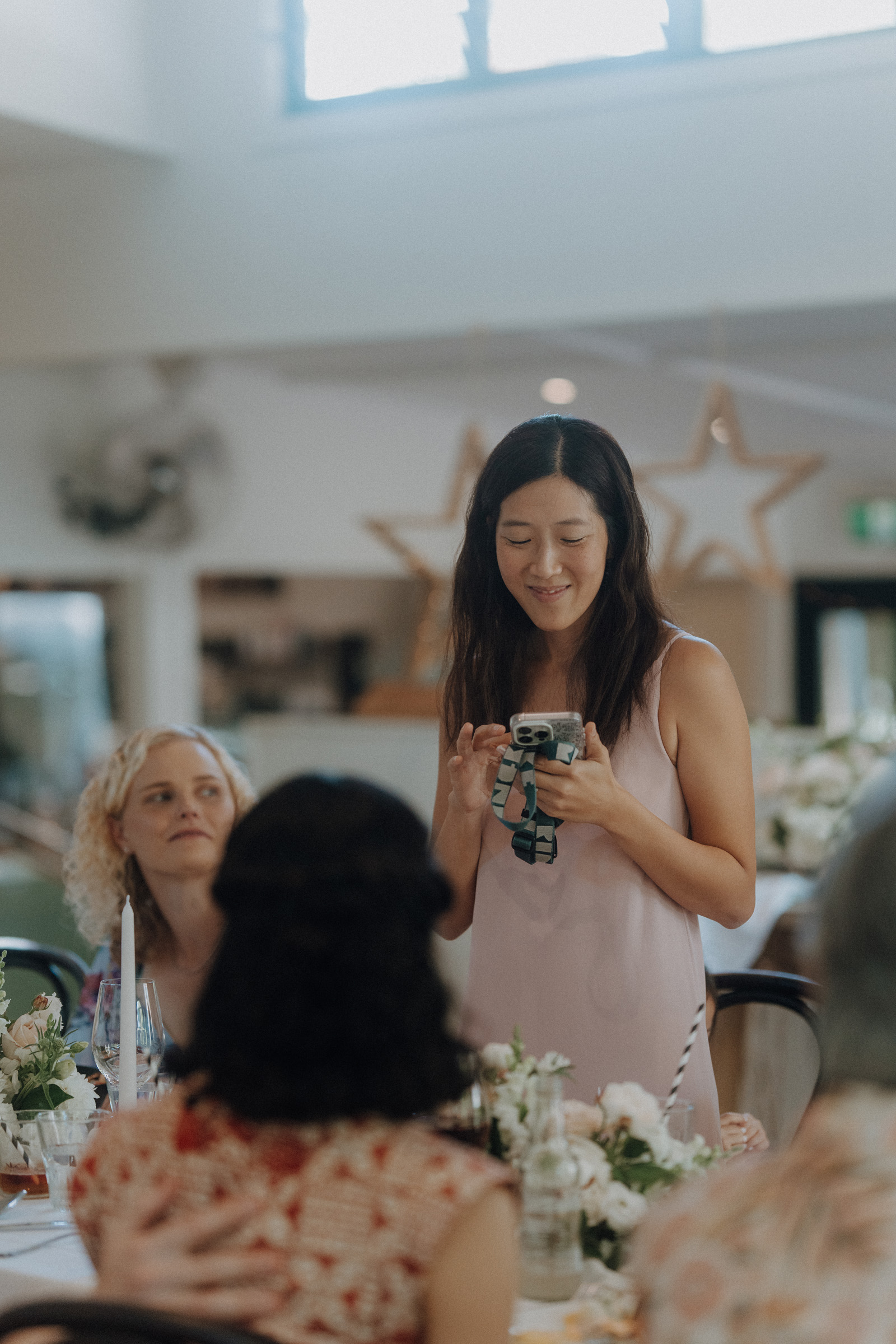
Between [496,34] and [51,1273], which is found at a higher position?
[496,34]

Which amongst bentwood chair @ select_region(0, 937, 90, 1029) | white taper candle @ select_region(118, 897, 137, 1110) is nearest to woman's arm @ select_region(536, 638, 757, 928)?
white taper candle @ select_region(118, 897, 137, 1110)

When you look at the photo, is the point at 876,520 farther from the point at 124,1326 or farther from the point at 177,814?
the point at 124,1326

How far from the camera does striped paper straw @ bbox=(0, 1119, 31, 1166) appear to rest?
170cm

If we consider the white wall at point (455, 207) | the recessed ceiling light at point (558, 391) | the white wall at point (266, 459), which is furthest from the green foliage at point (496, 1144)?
the recessed ceiling light at point (558, 391)

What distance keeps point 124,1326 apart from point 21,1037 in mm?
813

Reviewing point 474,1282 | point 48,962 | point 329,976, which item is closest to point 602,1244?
point 474,1282

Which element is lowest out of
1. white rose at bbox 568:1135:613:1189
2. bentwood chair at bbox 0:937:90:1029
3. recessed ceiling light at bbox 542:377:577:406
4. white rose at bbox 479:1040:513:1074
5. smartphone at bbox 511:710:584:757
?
bentwood chair at bbox 0:937:90:1029

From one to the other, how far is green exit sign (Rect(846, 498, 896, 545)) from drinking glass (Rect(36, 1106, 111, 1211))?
27.9 ft

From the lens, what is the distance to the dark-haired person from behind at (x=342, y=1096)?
103cm

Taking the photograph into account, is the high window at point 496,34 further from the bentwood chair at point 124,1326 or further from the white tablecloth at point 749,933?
the bentwood chair at point 124,1326

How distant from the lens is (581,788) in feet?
5.80

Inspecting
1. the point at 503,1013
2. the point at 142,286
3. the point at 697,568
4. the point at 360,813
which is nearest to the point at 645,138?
the point at 697,568

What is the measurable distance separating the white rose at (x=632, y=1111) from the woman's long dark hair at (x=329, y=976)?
325 mm

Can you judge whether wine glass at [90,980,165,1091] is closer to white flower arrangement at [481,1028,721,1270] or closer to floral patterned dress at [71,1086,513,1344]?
white flower arrangement at [481,1028,721,1270]
